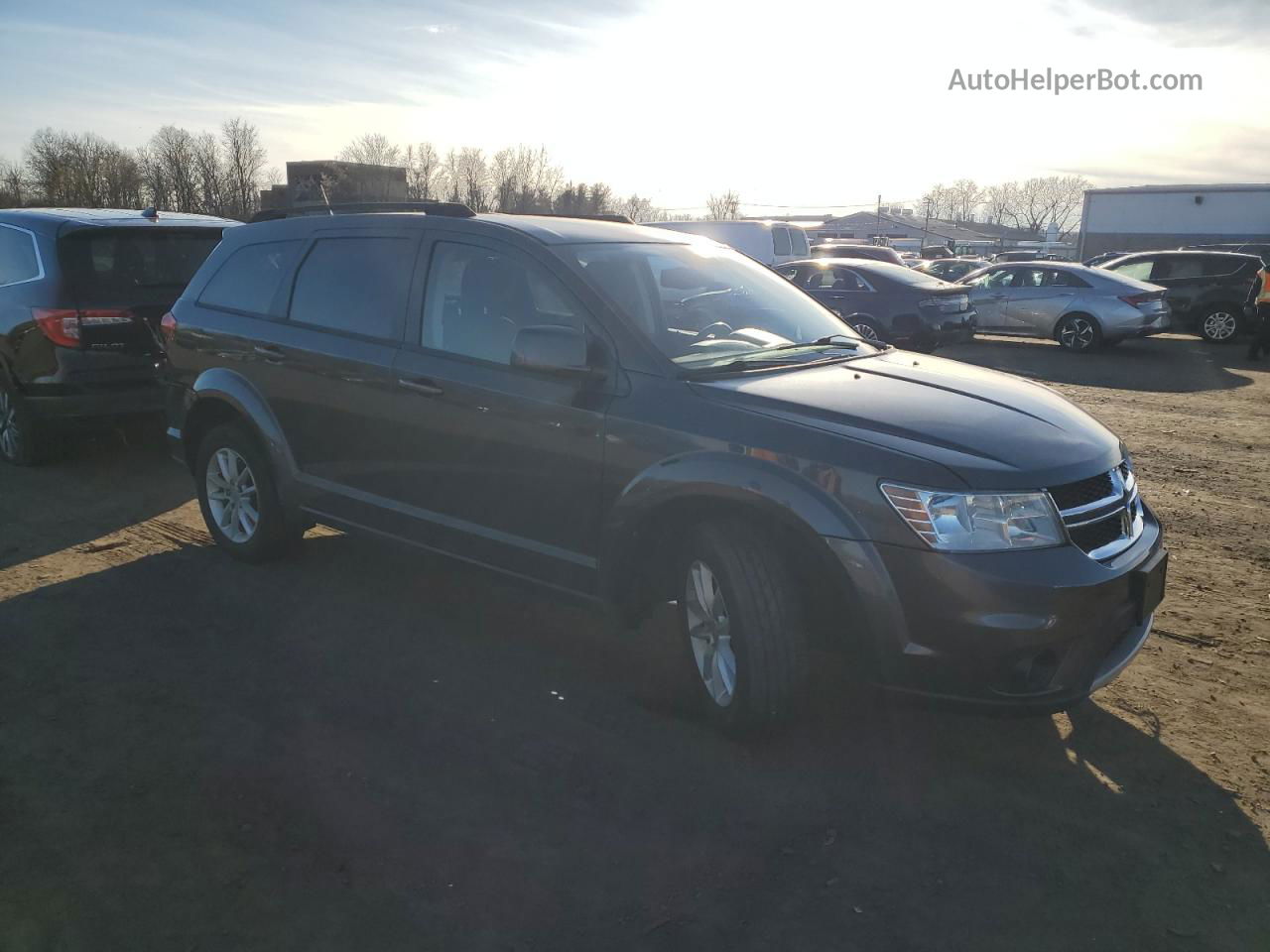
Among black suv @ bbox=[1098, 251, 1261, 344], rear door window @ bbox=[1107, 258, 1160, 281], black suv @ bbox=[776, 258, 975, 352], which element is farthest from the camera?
rear door window @ bbox=[1107, 258, 1160, 281]

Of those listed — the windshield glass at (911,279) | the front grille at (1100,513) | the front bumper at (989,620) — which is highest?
the windshield glass at (911,279)

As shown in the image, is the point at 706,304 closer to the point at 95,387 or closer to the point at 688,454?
the point at 688,454

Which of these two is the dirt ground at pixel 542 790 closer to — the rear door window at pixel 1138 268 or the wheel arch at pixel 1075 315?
the wheel arch at pixel 1075 315

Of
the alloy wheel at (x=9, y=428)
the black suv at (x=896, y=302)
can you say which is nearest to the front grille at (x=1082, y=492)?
the alloy wheel at (x=9, y=428)

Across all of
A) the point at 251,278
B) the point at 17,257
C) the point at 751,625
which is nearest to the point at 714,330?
the point at 751,625

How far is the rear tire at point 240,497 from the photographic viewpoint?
17.4 ft

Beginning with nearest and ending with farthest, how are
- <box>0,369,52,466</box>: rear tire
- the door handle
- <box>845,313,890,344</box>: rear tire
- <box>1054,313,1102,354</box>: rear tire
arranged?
the door handle < <box>0,369,52,466</box>: rear tire < <box>845,313,890,344</box>: rear tire < <box>1054,313,1102,354</box>: rear tire

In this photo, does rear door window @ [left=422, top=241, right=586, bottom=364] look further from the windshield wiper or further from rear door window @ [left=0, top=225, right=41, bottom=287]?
rear door window @ [left=0, top=225, right=41, bottom=287]

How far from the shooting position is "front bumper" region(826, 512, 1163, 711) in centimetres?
310

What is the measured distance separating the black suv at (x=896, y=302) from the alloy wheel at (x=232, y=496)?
1056 centimetres

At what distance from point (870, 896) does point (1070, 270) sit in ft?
54.3

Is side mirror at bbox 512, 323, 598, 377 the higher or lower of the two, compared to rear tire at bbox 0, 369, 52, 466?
higher

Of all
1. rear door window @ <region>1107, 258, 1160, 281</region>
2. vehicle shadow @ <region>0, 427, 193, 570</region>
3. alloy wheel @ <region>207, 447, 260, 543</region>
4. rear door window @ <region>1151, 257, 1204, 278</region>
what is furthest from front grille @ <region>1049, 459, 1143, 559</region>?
rear door window @ <region>1107, 258, 1160, 281</region>

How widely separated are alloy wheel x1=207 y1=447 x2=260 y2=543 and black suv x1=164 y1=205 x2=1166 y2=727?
3cm
